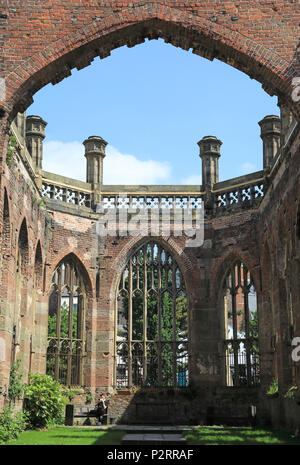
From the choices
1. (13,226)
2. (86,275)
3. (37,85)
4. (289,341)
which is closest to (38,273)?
(86,275)

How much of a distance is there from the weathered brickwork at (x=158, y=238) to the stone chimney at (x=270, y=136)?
11 centimetres

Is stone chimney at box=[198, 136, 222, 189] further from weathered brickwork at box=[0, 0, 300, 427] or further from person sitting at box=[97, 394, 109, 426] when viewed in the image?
person sitting at box=[97, 394, 109, 426]

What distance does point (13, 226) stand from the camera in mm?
15391

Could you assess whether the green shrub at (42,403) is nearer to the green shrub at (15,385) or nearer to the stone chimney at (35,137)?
the green shrub at (15,385)

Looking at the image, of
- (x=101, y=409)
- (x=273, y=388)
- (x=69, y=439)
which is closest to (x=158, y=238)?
(x=101, y=409)

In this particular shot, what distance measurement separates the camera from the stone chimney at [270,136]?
20.5 meters

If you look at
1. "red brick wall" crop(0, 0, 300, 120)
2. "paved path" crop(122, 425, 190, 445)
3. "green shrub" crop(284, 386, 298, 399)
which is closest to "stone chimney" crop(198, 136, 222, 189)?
"green shrub" crop(284, 386, 298, 399)

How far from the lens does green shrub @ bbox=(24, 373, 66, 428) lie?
16.5m

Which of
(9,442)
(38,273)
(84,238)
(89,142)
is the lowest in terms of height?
(9,442)

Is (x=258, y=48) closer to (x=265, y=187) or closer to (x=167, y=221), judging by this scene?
(x=265, y=187)

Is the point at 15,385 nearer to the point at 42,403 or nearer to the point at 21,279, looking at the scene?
the point at 42,403

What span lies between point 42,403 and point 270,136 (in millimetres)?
10487

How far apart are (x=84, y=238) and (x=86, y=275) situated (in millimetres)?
1171

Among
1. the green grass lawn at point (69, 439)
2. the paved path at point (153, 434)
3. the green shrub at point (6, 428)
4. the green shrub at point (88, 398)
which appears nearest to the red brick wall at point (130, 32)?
the green shrub at point (6, 428)
